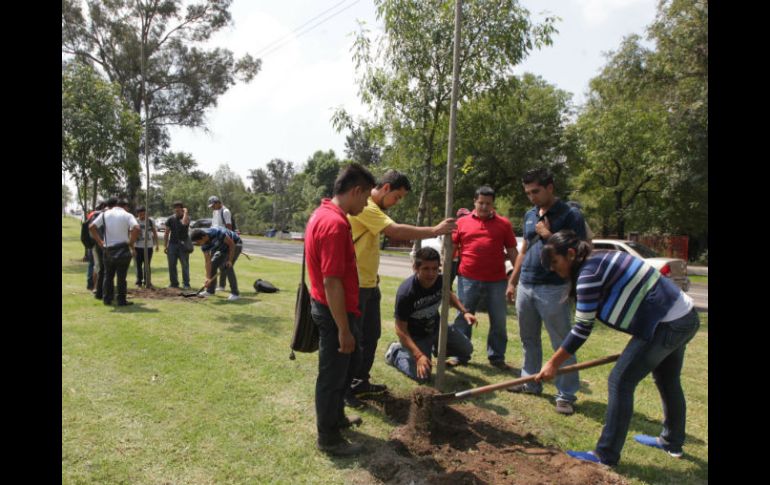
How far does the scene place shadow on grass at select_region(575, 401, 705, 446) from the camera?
3.80m

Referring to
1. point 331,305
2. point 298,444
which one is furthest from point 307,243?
point 298,444

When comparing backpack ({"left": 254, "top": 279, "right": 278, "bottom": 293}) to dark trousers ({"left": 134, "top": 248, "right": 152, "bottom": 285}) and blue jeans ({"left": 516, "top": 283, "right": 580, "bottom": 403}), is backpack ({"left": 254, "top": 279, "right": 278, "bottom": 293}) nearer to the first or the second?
dark trousers ({"left": 134, "top": 248, "right": 152, "bottom": 285})

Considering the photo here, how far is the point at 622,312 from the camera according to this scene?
306 cm

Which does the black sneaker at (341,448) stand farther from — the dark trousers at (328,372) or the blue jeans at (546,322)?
the blue jeans at (546,322)

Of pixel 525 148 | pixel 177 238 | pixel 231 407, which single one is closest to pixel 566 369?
pixel 231 407

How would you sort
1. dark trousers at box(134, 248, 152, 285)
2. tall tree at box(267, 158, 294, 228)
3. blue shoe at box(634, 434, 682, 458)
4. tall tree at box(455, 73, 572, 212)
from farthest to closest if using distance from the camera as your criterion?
tall tree at box(267, 158, 294, 228) → tall tree at box(455, 73, 572, 212) → dark trousers at box(134, 248, 152, 285) → blue shoe at box(634, 434, 682, 458)

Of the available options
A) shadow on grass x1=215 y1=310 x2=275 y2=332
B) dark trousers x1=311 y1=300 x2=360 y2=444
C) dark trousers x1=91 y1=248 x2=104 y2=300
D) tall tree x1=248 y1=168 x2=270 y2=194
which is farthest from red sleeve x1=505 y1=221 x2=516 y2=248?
tall tree x1=248 y1=168 x2=270 y2=194

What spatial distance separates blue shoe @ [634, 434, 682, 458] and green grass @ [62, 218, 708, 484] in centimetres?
7

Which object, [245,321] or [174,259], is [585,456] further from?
[174,259]

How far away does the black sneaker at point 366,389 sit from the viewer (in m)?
4.34

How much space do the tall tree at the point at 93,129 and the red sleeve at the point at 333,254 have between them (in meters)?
11.9

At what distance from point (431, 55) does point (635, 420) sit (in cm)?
594

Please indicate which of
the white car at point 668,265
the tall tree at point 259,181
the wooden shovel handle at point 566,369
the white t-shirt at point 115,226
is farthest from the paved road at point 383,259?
the tall tree at point 259,181
